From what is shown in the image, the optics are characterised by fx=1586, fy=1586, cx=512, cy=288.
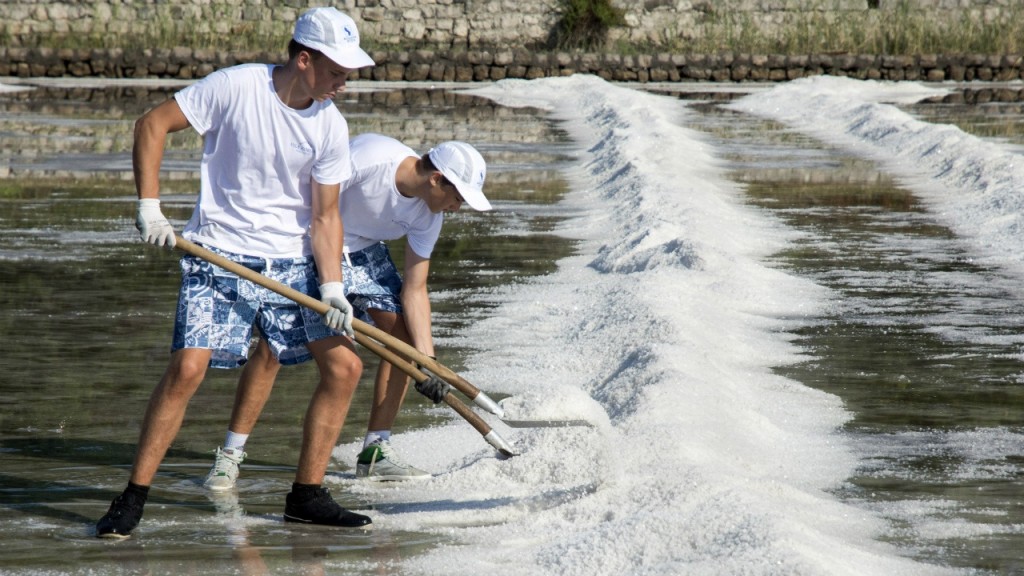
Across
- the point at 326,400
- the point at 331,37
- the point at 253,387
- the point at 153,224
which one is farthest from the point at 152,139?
the point at 253,387

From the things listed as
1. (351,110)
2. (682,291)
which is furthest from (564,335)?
(351,110)

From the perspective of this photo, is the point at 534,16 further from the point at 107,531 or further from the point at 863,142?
the point at 107,531

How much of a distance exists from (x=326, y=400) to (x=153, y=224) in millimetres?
704

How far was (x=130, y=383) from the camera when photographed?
623 cm

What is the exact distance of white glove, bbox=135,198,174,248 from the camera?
4355 millimetres

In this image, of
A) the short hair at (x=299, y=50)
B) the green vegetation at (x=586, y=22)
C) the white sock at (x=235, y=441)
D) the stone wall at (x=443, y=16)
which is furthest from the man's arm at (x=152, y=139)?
the green vegetation at (x=586, y=22)

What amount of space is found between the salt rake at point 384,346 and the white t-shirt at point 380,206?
359 mm

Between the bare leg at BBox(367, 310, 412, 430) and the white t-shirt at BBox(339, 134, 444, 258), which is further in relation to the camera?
the bare leg at BBox(367, 310, 412, 430)

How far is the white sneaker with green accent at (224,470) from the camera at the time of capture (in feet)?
16.1

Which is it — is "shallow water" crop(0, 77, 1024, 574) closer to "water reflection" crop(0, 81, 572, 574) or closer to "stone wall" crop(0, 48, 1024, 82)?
"water reflection" crop(0, 81, 572, 574)

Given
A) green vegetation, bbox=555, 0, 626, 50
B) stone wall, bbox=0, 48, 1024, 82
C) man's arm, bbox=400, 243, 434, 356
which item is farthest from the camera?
green vegetation, bbox=555, 0, 626, 50

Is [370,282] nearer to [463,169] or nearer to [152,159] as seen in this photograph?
[463,169]

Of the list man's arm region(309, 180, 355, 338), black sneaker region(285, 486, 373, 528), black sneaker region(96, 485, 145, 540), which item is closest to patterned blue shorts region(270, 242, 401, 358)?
man's arm region(309, 180, 355, 338)

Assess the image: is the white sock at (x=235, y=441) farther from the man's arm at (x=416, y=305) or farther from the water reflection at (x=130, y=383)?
the man's arm at (x=416, y=305)
